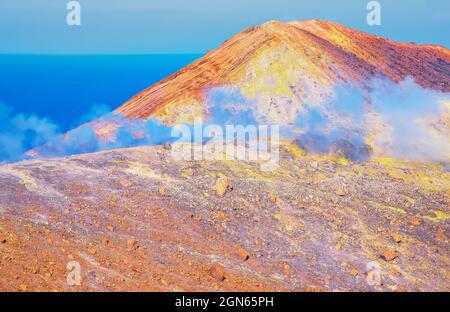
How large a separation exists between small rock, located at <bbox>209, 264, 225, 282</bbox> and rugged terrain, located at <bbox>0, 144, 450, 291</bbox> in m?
0.03

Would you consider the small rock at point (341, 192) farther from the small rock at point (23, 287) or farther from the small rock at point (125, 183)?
the small rock at point (23, 287)

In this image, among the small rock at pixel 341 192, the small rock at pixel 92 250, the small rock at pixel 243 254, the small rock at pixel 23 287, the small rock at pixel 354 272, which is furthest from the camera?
the small rock at pixel 341 192

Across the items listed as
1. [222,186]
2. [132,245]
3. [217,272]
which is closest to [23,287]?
[132,245]

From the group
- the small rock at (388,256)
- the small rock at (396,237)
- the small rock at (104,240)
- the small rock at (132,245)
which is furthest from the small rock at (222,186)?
the small rock at (396,237)

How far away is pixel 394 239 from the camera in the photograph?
24.2 m

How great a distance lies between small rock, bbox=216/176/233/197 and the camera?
24.4 metres

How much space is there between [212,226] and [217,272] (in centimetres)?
328

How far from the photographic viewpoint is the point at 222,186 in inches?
965

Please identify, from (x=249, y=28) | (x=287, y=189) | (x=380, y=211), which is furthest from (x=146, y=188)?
(x=249, y=28)

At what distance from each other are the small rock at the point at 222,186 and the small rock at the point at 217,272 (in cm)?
497

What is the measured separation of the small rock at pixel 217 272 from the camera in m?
19.6

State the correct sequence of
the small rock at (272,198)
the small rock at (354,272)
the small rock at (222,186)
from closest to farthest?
the small rock at (354,272), the small rock at (222,186), the small rock at (272,198)
